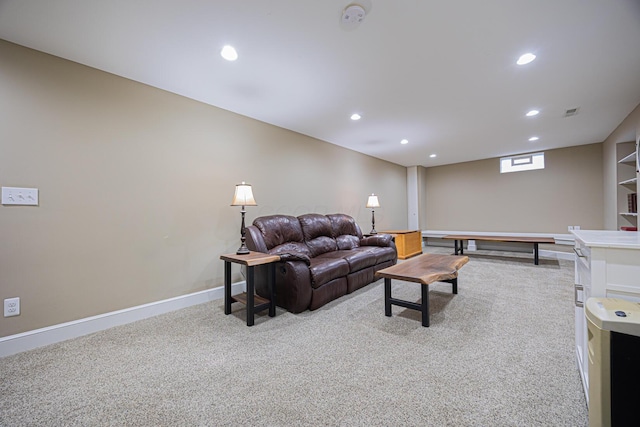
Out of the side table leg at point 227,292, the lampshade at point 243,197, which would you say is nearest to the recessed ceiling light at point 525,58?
the lampshade at point 243,197

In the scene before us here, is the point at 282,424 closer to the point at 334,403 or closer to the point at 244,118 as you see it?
the point at 334,403

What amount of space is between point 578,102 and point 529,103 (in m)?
0.60

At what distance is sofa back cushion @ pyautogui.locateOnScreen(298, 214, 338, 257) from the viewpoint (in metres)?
3.69

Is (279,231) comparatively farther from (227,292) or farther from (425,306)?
(425,306)

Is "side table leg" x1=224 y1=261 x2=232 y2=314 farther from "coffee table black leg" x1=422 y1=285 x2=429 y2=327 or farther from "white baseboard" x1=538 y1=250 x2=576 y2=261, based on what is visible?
"white baseboard" x1=538 y1=250 x2=576 y2=261

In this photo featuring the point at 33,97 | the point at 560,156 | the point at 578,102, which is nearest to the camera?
the point at 33,97

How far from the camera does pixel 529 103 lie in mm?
3184

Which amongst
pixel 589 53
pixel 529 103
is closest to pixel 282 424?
pixel 589 53

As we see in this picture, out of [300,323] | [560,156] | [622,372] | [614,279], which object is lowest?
[300,323]

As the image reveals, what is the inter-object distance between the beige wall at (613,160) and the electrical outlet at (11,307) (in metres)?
6.83

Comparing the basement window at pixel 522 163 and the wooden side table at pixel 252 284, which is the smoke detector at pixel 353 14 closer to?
the wooden side table at pixel 252 284

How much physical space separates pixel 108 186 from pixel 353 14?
2598 mm

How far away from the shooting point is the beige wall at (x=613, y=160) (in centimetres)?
353

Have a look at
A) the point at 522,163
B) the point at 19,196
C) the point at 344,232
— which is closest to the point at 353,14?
the point at 19,196
